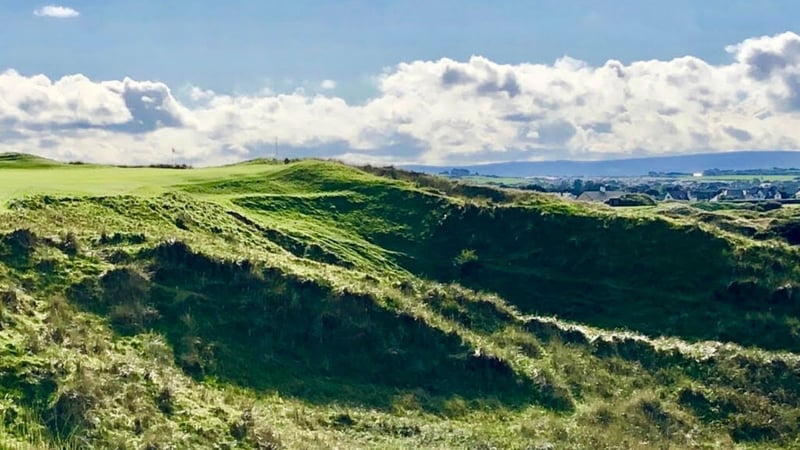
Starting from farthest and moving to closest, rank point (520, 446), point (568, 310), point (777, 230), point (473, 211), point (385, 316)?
1. point (777, 230)
2. point (473, 211)
3. point (568, 310)
4. point (385, 316)
5. point (520, 446)

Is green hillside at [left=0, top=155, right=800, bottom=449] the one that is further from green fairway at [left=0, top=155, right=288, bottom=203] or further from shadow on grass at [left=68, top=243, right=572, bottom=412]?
green fairway at [left=0, top=155, right=288, bottom=203]

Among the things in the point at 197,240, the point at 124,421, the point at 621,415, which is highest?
the point at 197,240

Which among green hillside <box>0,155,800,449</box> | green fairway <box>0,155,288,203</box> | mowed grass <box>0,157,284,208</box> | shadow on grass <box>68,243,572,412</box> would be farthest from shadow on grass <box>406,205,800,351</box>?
green fairway <box>0,155,288,203</box>

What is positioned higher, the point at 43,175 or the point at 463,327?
the point at 43,175

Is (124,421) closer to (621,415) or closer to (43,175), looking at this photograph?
(621,415)

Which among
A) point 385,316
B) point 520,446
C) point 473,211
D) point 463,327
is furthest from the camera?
point 473,211

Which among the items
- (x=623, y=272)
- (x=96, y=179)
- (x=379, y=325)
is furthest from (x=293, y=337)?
(x=96, y=179)

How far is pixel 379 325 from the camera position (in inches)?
1060

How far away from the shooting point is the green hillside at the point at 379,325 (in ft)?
61.7

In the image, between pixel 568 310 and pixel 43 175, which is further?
pixel 43 175

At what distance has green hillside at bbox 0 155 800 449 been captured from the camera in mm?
18812

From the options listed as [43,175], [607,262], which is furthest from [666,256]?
[43,175]

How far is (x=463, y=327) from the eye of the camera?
2914cm

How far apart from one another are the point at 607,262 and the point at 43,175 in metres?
30.3
